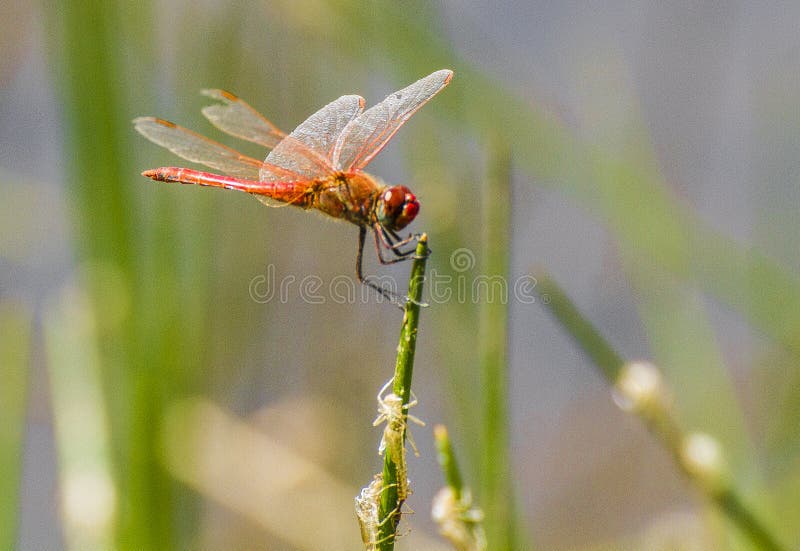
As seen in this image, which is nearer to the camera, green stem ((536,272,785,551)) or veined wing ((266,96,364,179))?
green stem ((536,272,785,551))

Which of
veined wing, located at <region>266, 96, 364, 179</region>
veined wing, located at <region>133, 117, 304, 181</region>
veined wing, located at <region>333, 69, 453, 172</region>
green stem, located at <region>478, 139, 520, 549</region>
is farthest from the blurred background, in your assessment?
veined wing, located at <region>266, 96, 364, 179</region>

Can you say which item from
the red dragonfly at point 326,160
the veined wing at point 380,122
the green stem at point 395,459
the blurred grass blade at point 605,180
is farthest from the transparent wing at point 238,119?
the green stem at point 395,459

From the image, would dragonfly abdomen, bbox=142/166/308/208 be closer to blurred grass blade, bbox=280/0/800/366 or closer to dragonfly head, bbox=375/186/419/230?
dragonfly head, bbox=375/186/419/230

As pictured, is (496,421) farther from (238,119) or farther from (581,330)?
(238,119)

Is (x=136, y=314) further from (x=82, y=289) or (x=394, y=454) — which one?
(x=394, y=454)

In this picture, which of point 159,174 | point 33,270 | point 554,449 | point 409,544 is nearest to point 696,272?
point 409,544

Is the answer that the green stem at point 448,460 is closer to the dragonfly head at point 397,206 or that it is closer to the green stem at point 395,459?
the green stem at point 395,459

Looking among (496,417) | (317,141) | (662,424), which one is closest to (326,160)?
(317,141)
